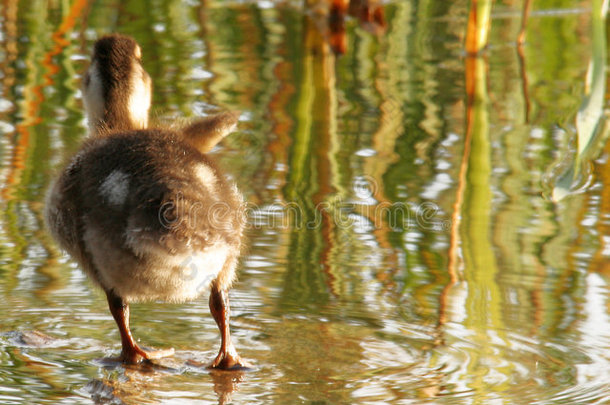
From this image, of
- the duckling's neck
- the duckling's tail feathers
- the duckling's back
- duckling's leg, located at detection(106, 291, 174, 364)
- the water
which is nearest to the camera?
the duckling's back

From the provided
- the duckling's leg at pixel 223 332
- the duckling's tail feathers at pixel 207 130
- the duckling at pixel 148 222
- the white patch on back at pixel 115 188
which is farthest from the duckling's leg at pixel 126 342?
the duckling's tail feathers at pixel 207 130

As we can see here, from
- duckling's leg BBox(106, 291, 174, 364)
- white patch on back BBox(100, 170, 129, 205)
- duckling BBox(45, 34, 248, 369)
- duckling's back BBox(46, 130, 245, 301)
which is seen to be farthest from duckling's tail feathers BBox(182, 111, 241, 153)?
duckling's leg BBox(106, 291, 174, 364)

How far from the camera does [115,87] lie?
14.6 feet

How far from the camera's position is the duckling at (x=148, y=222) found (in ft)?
11.3

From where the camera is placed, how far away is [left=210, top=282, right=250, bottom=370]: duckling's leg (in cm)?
365

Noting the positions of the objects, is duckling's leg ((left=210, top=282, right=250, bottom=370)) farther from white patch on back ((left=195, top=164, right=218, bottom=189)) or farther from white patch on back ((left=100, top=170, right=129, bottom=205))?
white patch on back ((left=100, top=170, right=129, bottom=205))

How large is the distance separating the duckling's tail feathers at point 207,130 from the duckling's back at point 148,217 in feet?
1.39

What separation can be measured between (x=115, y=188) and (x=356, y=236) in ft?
5.68

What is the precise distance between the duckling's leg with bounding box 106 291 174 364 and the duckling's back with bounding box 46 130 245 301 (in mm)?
49

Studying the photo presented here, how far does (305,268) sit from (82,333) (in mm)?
1083

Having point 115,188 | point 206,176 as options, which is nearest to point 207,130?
point 206,176

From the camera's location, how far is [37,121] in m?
6.85

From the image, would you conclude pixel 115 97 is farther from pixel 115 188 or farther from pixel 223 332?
pixel 223 332

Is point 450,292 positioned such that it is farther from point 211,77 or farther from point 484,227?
point 211,77
